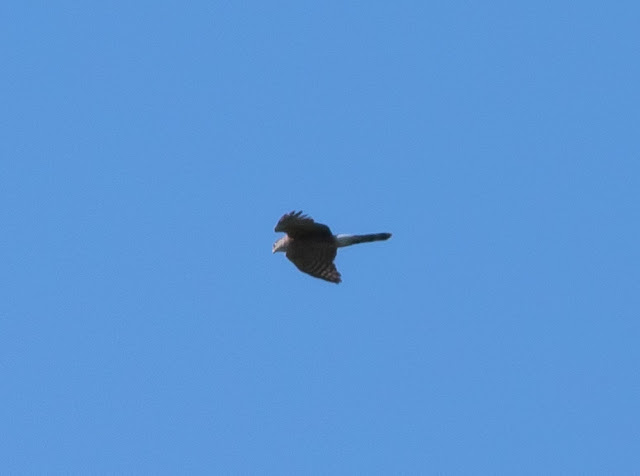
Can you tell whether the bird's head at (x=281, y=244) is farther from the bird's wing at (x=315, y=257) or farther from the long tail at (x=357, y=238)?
the long tail at (x=357, y=238)

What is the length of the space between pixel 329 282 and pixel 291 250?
82 cm

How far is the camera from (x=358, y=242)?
93.9 feet

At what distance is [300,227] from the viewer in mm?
27750

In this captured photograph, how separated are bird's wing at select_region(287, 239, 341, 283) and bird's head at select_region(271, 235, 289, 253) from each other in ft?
0.55

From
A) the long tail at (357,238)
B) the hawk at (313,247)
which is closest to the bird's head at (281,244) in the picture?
the hawk at (313,247)

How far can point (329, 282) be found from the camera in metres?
27.8

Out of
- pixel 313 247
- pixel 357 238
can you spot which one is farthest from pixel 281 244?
pixel 357 238

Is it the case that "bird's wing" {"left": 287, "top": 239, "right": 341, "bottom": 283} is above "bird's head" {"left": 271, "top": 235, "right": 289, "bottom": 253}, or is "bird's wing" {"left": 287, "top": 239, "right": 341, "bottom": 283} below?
below

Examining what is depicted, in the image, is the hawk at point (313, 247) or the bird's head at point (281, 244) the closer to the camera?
the hawk at point (313, 247)

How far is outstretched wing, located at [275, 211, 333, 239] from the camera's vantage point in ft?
89.7

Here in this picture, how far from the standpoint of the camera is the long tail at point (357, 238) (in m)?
28.3

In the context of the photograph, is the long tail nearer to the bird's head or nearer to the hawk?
the hawk

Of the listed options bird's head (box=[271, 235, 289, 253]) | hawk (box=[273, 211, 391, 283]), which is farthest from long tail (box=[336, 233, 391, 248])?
bird's head (box=[271, 235, 289, 253])

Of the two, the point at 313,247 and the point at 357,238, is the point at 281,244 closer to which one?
the point at 313,247
